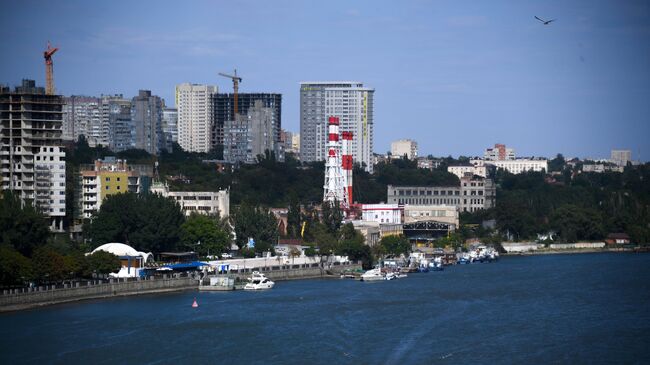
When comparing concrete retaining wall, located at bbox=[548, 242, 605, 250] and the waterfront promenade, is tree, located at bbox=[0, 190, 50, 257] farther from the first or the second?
concrete retaining wall, located at bbox=[548, 242, 605, 250]

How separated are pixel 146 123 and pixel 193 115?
14390mm

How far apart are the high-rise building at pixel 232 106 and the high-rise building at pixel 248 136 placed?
19.4 feet

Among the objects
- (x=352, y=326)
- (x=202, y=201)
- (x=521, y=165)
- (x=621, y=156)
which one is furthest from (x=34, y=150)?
(x=621, y=156)

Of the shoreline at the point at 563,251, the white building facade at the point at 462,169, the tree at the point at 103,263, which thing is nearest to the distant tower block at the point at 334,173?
the shoreline at the point at 563,251

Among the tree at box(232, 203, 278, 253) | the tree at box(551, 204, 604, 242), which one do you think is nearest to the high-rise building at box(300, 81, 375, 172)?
the tree at box(551, 204, 604, 242)

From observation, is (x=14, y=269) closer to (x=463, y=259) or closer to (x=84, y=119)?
(x=463, y=259)

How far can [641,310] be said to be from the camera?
26.3 metres

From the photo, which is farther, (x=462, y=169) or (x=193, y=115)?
(x=193, y=115)

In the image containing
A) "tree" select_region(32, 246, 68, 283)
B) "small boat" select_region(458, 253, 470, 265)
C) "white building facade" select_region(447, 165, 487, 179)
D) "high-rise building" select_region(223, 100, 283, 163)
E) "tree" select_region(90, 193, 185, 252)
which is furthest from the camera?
"white building facade" select_region(447, 165, 487, 179)

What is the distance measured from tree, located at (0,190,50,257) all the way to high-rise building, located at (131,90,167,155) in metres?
36.5

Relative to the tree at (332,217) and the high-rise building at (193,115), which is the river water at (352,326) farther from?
the high-rise building at (193,115)

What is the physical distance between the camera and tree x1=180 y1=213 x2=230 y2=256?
113ft

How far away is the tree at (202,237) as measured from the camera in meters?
34.3

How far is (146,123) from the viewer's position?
66.7m
